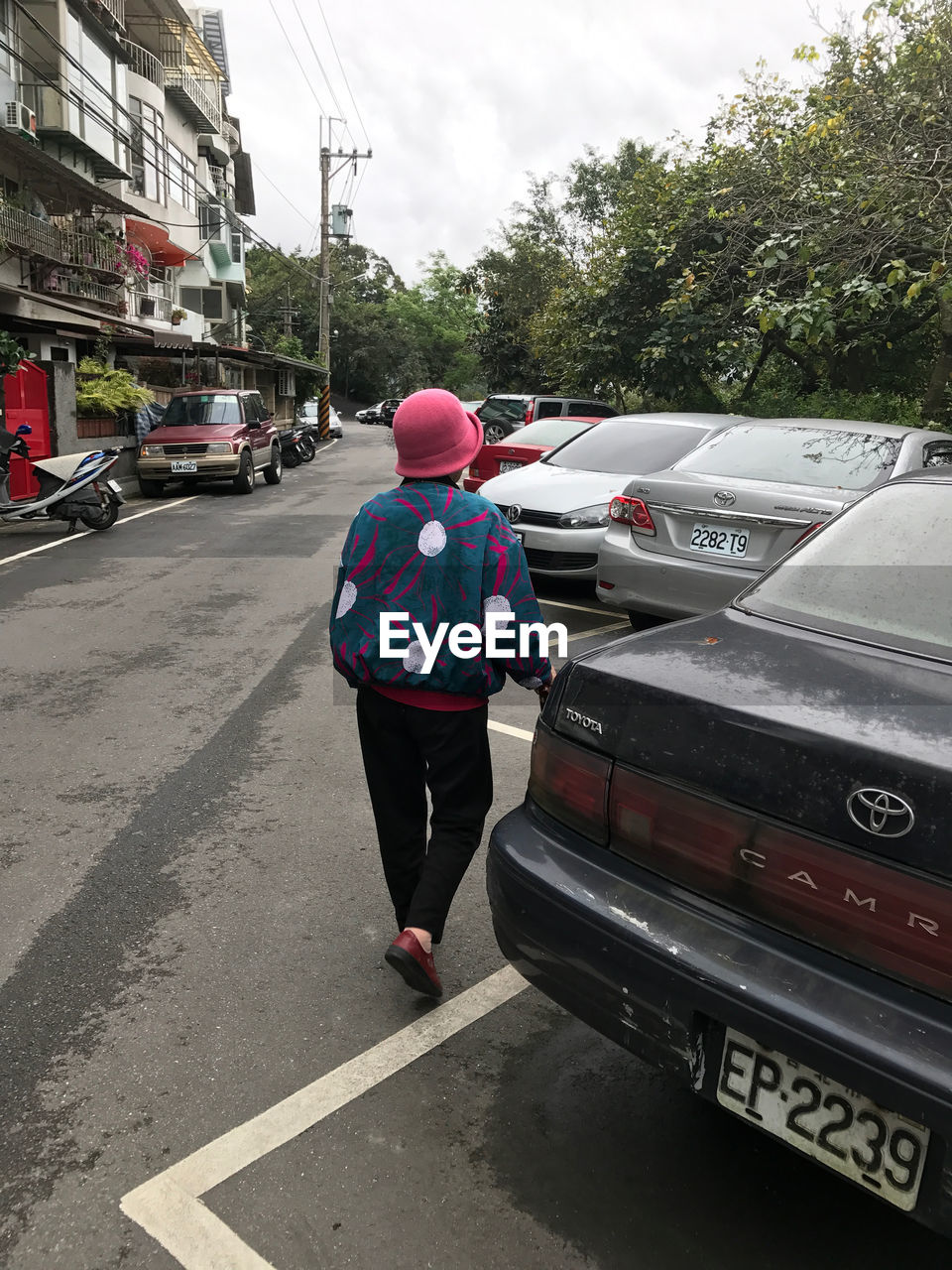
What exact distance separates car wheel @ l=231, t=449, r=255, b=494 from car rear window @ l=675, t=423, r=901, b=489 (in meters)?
12.2

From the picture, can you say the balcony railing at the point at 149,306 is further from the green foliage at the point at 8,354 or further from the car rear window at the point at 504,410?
the green foliage at the point at 8,354

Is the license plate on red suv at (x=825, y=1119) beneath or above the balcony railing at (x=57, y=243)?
beneath

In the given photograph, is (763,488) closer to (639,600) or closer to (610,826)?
(639,600)

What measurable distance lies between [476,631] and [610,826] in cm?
71

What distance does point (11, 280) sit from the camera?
Result: 66.8 feet

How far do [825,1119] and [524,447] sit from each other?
9712 millimetres

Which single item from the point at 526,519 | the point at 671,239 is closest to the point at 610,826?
the point at 526,519

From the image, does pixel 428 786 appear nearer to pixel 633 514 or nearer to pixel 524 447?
pixel 633 514

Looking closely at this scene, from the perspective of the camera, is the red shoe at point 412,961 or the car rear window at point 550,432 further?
the car rear window at point 550,432

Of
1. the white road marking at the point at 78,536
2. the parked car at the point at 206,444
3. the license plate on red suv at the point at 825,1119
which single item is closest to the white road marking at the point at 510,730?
the license plate on red suv at the point at 825,1119

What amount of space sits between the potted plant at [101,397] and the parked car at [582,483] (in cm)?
1117

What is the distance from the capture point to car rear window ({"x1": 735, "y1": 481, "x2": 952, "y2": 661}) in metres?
2.60

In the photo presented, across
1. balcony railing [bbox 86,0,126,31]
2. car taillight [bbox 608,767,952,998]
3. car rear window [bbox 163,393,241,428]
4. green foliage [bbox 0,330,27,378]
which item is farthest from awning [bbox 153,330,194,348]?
car taillight [bbox 608,767,952,998]

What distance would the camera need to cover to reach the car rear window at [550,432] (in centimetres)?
1174
